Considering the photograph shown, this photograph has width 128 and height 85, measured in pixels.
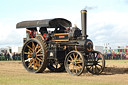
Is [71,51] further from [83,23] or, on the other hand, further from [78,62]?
[83,23]

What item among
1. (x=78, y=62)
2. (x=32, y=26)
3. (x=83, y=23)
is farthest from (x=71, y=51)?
(x=32, y=26)

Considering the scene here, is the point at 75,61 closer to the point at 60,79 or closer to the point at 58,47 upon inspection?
the point at 58,47

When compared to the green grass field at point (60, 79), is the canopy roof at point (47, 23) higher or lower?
higher

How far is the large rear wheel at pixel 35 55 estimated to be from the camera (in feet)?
47.2

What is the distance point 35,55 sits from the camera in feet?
49.0

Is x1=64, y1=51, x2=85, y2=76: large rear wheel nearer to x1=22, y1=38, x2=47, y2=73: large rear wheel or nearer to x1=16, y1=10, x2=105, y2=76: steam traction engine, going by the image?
x1=16, y1=10, x2=105, y2=76: steam traction engine

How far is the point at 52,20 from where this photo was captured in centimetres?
1480

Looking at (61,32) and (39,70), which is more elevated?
(61,32)

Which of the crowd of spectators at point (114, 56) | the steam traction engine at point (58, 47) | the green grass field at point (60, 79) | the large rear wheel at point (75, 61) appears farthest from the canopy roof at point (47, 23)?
the crowd of spectators at point (114, 56)

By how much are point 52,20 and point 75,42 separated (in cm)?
174

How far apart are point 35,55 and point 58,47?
136cm

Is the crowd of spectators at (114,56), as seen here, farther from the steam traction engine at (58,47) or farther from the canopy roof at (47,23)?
the steam traction engine at (58,47)

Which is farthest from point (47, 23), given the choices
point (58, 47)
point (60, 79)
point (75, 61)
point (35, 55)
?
point (60, 79)

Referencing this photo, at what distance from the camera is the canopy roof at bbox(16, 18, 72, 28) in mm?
14586
